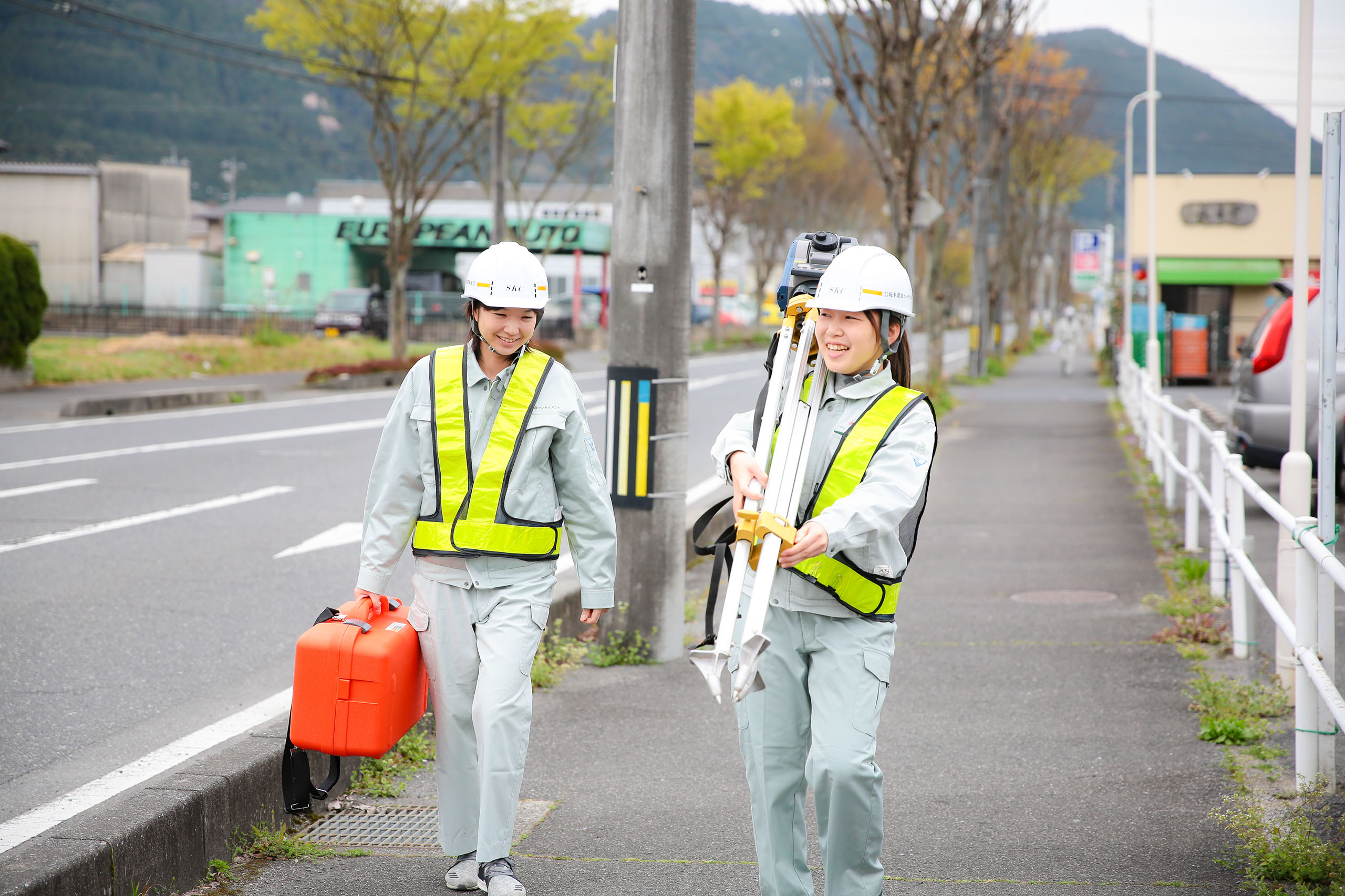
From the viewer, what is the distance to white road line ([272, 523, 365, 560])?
29.8 ft

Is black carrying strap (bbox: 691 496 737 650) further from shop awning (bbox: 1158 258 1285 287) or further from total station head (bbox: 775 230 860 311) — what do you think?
shop awning (bbox: 1158 258 1285 287)

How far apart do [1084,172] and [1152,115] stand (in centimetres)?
3652

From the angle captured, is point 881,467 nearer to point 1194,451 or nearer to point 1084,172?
point 1194,451

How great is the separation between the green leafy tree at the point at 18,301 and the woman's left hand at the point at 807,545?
2004 cm

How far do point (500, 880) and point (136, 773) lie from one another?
1.63 m

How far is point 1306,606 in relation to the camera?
4.38 m

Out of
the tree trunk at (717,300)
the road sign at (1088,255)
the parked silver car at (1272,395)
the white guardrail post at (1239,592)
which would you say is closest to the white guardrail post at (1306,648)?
the white guardrail post at (1239,592)

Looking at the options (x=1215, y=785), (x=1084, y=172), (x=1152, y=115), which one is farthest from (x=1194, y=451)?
(x=1084, y=172)

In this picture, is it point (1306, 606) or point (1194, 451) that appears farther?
point (1194, 451)

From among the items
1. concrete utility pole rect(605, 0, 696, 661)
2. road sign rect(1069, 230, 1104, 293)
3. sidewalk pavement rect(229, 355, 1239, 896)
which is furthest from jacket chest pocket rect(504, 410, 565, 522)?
road sign rect(1069, 230, 1104, 293)

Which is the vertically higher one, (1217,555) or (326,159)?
(326,159)

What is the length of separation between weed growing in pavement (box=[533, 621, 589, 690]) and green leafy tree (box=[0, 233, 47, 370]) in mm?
16813

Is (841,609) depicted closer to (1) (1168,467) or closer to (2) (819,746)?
(2) (819,746)

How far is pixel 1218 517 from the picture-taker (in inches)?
277
